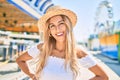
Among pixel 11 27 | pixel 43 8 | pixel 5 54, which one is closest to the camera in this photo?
pixel 43 8

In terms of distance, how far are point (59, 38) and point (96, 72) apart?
0.23 m

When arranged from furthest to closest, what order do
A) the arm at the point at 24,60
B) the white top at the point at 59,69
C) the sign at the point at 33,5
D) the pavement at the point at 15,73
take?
the sign at the point at 33,5, the pavement at the point at 15,73, the arm at the point at 24,60, the white top at the point at 59,69

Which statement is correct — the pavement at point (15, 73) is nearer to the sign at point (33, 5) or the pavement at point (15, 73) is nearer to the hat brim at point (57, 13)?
the sign at point (33, 5)

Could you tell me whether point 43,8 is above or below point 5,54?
above

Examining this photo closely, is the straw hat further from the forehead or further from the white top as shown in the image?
the white top

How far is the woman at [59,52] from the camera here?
63.2 inches

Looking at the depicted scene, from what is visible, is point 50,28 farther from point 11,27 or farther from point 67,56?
point 11,27

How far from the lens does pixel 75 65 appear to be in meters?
A: 1.63

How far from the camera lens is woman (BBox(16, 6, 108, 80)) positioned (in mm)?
1605

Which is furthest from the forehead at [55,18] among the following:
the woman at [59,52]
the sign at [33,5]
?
the sign at [33,5]

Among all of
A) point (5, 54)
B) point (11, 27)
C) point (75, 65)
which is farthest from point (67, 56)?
point (5, 54)

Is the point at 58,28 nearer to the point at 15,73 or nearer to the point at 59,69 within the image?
the point at 59,69

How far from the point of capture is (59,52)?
1.67m

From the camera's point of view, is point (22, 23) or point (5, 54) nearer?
point (22, 23)
